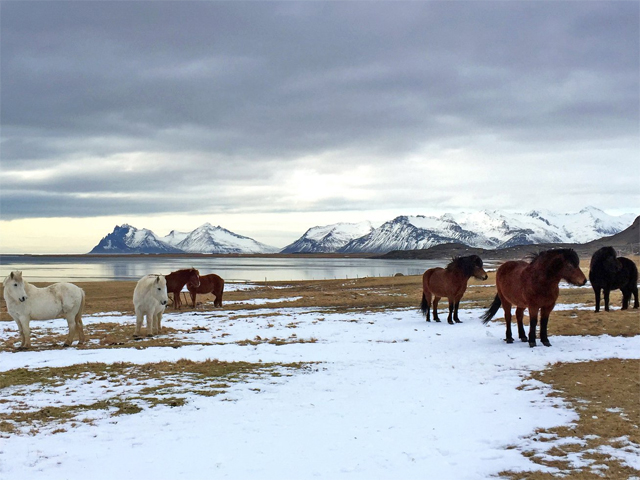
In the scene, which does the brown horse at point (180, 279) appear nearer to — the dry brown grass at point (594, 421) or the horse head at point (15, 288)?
the horse head at point (15, 288)

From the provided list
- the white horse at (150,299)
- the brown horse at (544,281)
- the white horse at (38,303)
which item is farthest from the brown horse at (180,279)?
the brown horse at (544,281)

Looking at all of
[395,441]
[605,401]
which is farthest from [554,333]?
[395,441]

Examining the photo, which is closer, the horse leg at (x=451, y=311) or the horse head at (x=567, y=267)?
the horse head at (x=567, y=267)

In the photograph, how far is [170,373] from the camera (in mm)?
10781

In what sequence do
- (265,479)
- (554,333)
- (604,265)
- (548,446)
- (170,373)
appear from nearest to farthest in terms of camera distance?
(265,479) < (548,446) < (170,373) < (554,333) < (604,265)

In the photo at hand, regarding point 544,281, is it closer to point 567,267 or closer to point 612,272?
point 567,267

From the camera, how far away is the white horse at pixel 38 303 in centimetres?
1380

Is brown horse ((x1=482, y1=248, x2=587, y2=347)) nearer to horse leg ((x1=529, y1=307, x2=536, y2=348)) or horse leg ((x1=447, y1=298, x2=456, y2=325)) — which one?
horse leg ((x1=529, y1=307, x2=536, y2=348))

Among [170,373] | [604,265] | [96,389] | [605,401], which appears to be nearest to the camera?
[605,401]

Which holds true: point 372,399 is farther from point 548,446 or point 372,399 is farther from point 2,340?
point 2,340

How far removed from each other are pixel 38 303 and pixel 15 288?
0.73 meters

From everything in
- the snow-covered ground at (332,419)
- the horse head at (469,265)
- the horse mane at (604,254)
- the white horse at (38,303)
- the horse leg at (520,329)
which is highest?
the horse mane at (604,254)

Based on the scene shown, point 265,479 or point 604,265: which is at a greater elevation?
point 604,265

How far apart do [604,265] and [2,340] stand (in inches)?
811
